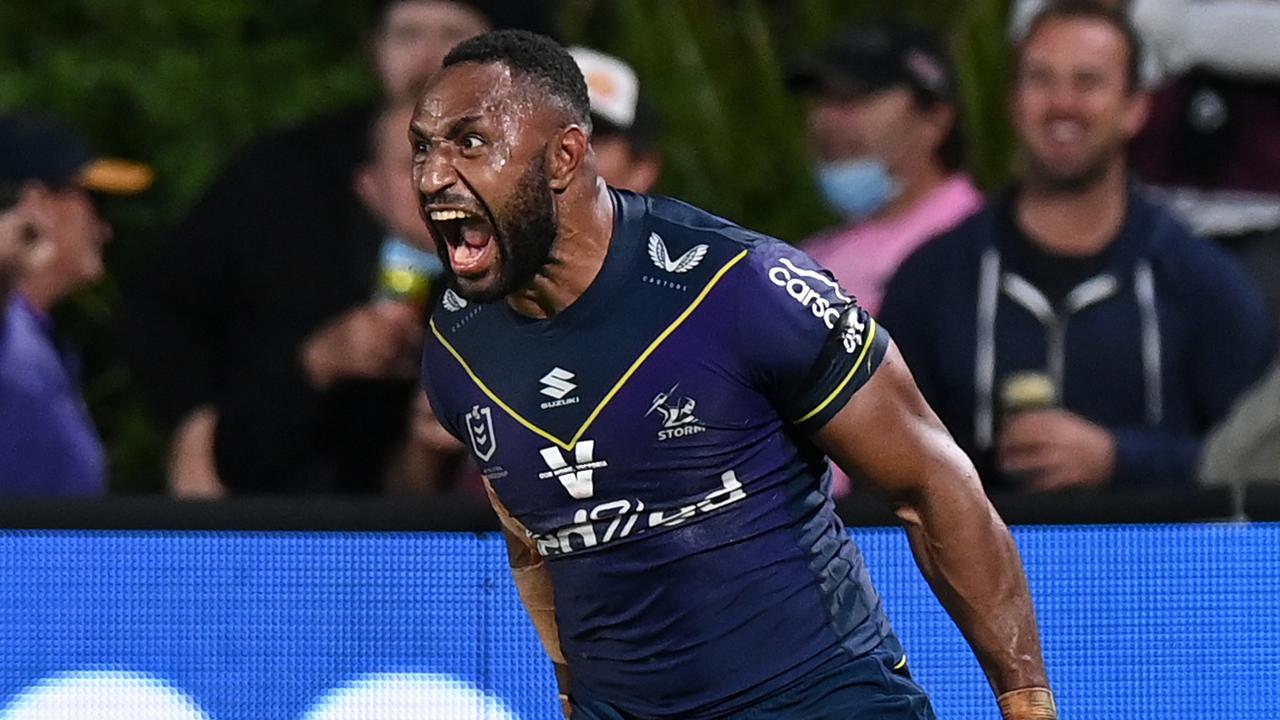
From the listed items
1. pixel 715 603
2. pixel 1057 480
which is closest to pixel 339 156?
pixel 1057 480

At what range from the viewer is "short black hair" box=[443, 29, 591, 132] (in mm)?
3234

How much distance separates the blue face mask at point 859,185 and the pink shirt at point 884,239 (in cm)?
12

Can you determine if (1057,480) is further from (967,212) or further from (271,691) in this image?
(271,691)

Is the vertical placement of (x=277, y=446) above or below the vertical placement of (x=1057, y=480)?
above

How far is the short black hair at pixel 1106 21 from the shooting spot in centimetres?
549

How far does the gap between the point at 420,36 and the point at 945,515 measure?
277 centimetres

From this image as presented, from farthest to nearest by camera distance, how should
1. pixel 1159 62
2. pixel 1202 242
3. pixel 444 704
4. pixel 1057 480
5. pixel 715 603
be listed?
pixel 1159 62
pixel 1202 242
pixel 1057 480
pixel 444 704
pixel 715 603

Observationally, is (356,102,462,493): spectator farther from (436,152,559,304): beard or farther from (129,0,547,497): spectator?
(436,152,559,304): beard

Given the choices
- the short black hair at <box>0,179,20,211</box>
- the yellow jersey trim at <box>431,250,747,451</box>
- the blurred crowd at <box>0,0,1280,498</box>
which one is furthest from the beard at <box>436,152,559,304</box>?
the short black hair at <box>0,179,20,211</box>

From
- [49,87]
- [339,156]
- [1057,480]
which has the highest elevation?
[49,87]

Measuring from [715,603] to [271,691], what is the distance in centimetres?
147

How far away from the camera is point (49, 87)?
27.2 ft

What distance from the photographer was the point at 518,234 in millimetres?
3229

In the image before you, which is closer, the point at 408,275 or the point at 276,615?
the point at 276,615
